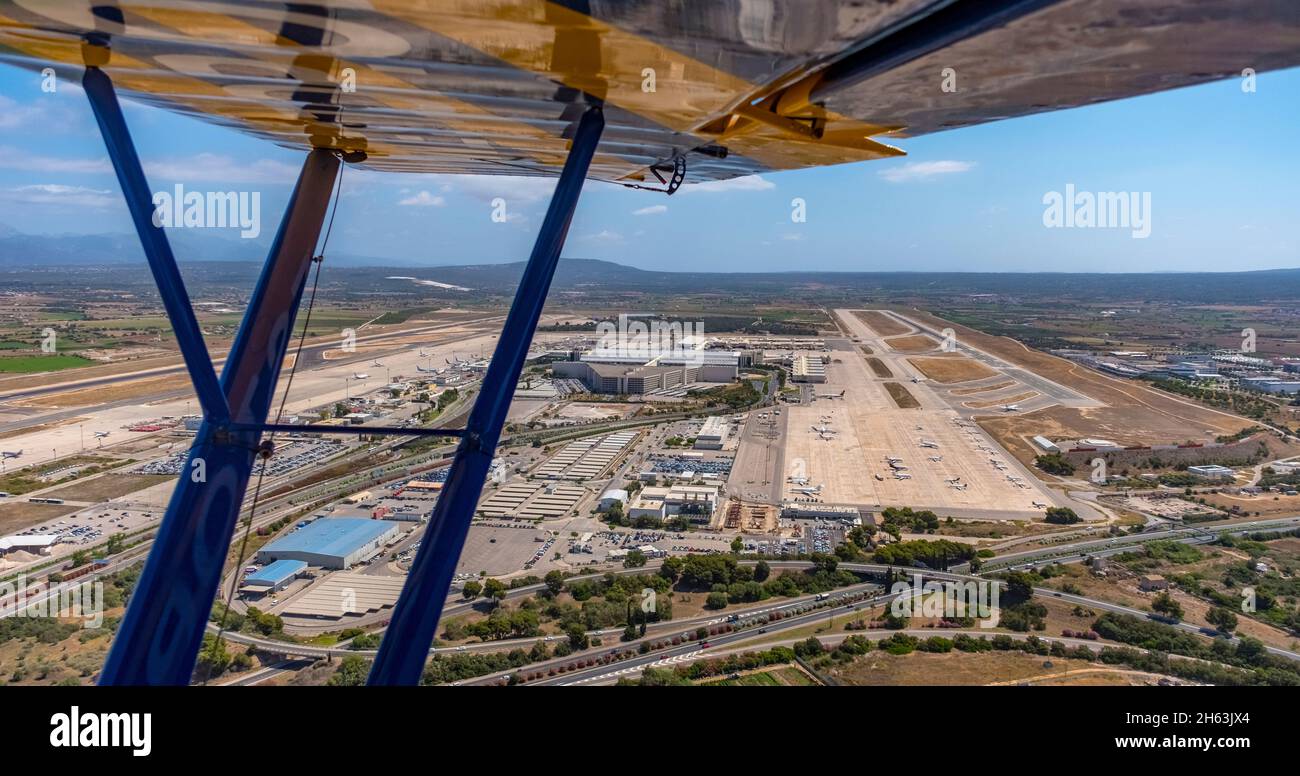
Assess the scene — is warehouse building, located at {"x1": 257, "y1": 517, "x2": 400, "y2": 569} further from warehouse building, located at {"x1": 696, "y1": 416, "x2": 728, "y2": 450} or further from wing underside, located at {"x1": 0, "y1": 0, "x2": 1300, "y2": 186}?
wing underside, located at {"x1": 0, "y1": 0, "x2": 1300, "y2": 186}

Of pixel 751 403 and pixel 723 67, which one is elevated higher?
pixel 723 67

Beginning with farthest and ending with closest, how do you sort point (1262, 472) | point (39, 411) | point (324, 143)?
point (39, 411)
point (1262, 472)
point (324, 143)

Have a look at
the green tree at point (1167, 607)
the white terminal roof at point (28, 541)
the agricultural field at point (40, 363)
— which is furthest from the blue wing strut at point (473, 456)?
the agricultural field at point (40, 363)

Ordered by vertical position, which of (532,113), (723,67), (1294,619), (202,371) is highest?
(532,113)

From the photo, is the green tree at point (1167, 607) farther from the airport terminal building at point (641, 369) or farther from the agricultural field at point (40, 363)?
the agricultural field at point (40, 363)

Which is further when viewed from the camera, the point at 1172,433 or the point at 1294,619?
the point at 1172,433

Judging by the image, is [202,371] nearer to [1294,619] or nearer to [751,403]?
[1294,619]

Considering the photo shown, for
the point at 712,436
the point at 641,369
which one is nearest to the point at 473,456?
the point at 712,436
